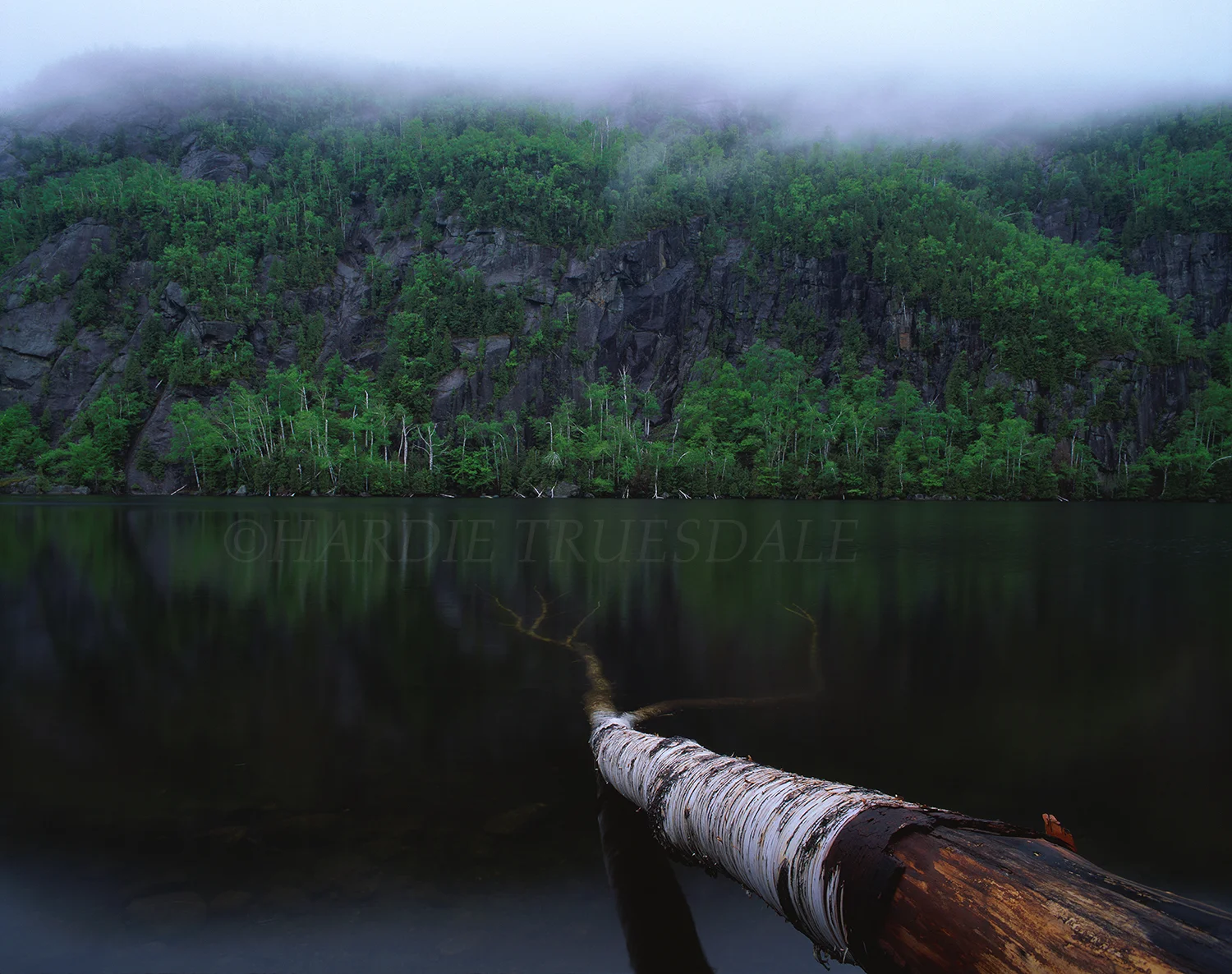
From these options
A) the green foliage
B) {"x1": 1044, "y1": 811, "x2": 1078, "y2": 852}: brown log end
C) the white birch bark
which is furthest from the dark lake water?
the green foliage

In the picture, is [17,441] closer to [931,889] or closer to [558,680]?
[558,680]

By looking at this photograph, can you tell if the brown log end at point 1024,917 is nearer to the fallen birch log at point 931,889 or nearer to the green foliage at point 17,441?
the fallen birch log at point 931,889

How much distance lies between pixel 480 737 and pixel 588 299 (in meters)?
124

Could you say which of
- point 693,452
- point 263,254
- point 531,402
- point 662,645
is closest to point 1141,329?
point 693,452

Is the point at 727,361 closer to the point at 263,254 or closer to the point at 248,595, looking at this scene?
the point at 263,254

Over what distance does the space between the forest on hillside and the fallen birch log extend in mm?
85560

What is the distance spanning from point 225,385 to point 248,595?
360ft

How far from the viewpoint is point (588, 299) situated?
124m

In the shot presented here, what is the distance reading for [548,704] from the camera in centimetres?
767

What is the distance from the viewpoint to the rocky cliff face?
334 feet

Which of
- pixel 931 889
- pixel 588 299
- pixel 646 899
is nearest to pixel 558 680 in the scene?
pixel 646 899

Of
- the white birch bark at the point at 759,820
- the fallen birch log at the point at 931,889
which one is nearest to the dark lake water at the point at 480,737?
the white birch bark at the point at 759,820

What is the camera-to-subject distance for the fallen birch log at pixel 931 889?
169cm

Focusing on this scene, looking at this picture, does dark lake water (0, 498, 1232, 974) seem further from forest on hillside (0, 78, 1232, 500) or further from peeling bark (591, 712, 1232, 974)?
forest on hillside (0, 78, 1232, 500)
